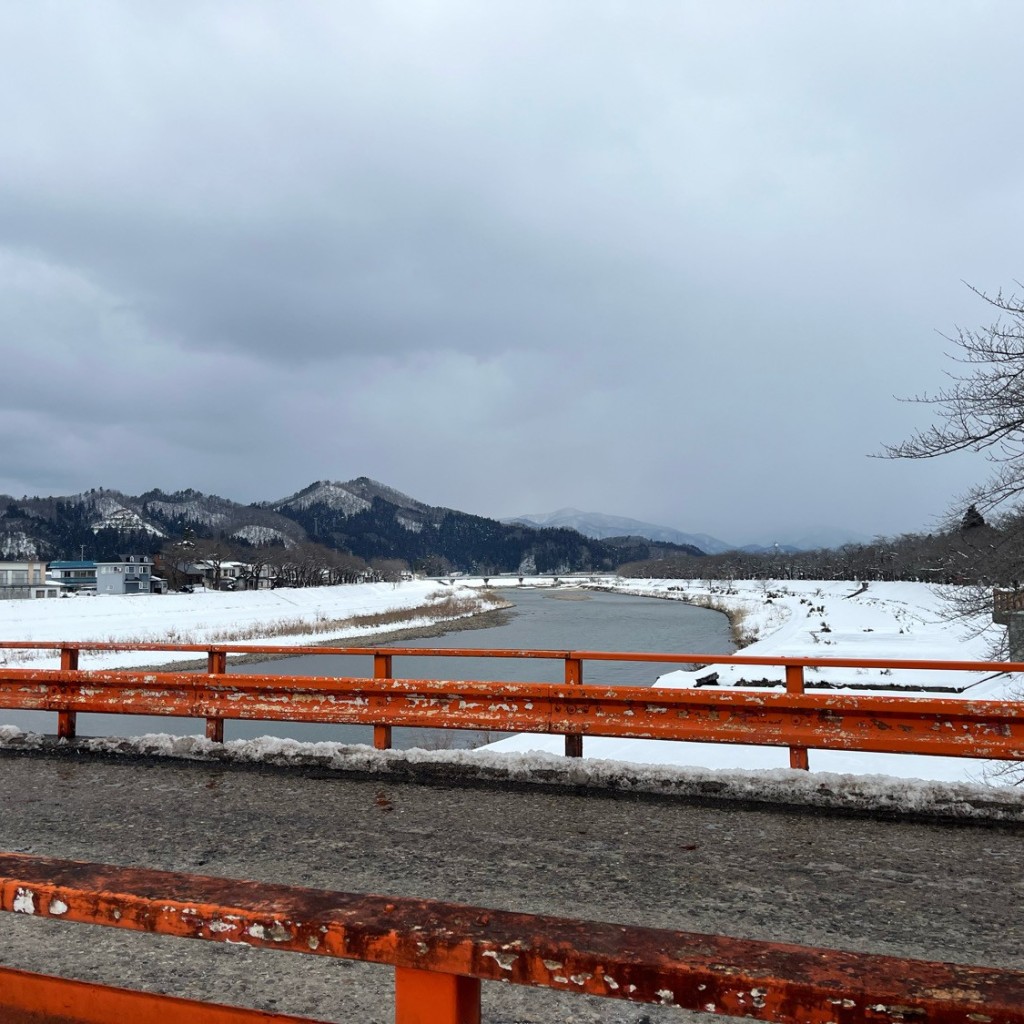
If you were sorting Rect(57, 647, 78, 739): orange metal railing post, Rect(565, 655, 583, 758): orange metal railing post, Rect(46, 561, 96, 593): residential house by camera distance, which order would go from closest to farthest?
1. Rect(565, 655, 583, 758): orange metal railing post
2. Rect(57, 647, 78, 739): orange metal railing post
3. Rect(46, 561, 96, 593): residential house

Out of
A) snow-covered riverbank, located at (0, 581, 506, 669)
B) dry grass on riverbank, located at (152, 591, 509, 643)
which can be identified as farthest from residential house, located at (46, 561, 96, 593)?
dry grass on riverbank, located at (152, 591, 509, 643)

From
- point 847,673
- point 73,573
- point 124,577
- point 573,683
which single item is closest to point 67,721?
point 573,683

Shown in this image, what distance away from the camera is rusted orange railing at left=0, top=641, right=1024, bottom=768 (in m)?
6.30

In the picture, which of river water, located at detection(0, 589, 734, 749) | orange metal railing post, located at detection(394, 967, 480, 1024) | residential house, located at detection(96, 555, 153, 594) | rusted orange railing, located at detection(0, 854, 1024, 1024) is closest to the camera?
rusted orange railing, located at detection(0, 854, 1024, 1024)

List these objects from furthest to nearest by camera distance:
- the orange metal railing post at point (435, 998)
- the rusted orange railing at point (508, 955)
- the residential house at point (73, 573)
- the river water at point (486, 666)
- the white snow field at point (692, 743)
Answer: the residential house at point (73, 573)
the river water at point (486, 666)
the white snow field at point (692, 743)
the orange metal railing post at point (435, 998)
the rusted orange railing at point (508, 955)

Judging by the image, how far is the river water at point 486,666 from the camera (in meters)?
16.4

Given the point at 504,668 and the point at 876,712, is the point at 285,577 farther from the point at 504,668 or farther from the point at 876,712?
the point at 876,712

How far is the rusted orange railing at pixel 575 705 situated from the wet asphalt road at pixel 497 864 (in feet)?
2.04

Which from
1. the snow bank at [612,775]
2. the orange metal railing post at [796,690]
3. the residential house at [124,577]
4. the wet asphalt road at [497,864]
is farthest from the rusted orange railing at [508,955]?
the residential house at [124,577]

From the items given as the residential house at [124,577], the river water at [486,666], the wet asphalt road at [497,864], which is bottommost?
the river water at [486,666]

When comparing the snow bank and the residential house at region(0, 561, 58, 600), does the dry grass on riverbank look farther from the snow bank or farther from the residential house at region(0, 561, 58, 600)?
the residential house at region(0, 561, 58, 600)

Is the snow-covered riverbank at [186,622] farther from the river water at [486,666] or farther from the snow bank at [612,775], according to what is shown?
the snow bank at [612,775]

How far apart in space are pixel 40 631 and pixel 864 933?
5000 cm

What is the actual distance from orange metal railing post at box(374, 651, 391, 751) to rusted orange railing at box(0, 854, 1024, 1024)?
5601mm
